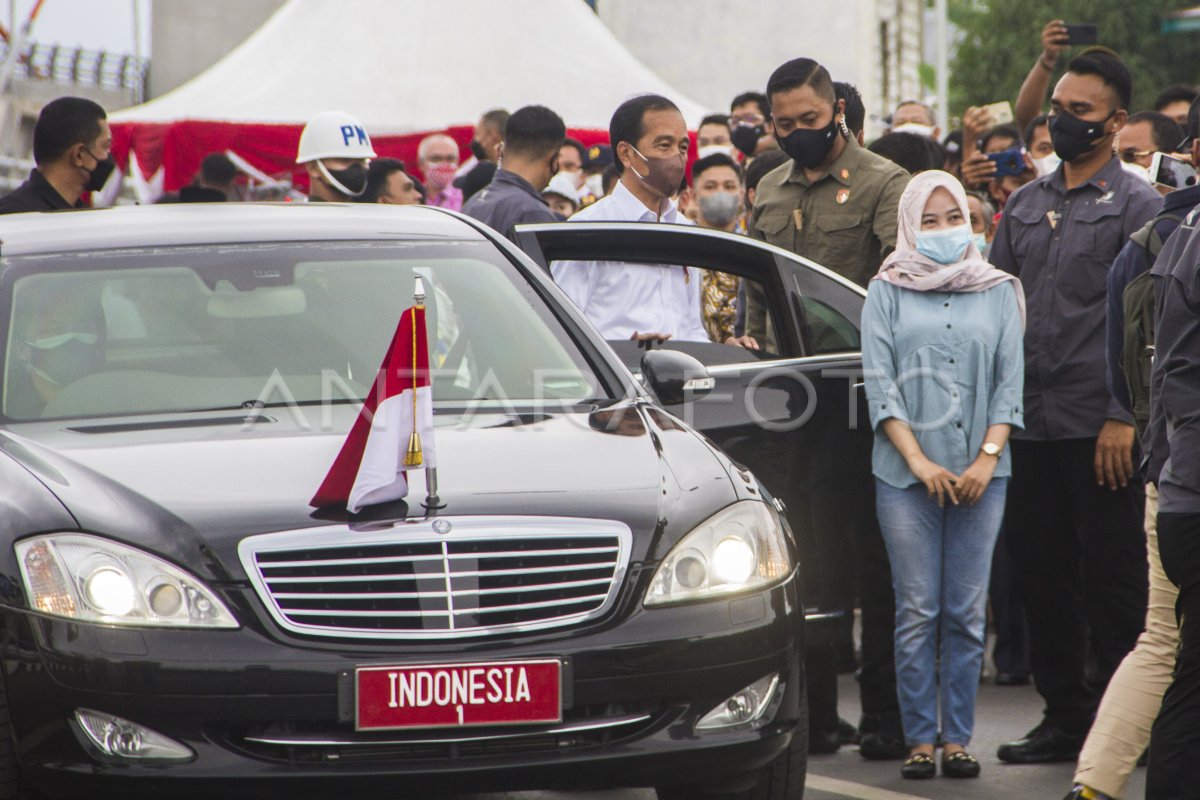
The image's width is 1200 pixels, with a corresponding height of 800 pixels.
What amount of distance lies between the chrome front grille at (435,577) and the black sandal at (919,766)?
2138mm

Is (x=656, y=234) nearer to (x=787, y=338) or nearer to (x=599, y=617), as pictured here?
(x=787, y=338)

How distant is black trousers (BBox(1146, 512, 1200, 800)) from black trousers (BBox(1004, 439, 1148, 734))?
1.89m

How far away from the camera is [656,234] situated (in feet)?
20.3

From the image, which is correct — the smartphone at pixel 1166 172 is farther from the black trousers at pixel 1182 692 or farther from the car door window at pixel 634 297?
the black trousers at pixel 1182 692

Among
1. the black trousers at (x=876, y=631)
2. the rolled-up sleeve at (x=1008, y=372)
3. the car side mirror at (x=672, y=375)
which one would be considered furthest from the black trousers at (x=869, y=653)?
the car side mirror at (x=672, y=375)

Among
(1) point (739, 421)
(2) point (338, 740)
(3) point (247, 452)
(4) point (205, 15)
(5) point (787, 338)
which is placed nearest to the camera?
(2) point (338, 740)

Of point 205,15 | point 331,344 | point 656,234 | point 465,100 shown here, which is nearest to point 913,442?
point 656,234

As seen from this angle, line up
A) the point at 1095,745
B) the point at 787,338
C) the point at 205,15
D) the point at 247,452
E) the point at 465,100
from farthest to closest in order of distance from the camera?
the point at 205,15 → the point at 465,100 → the point at 787,338 → the point at 1095,745 → the point at 247,452

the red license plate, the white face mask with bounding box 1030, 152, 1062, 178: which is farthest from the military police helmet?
the red license plate

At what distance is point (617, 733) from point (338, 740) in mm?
633

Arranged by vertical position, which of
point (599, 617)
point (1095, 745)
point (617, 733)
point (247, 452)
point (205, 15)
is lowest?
point (1095, 745)

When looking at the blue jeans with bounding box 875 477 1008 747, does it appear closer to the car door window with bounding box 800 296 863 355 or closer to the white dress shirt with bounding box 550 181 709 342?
the car door window with bounding box 800 296 863 355

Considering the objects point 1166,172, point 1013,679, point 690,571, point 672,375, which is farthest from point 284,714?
point 1013,679

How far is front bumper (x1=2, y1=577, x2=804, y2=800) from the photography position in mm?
3951
